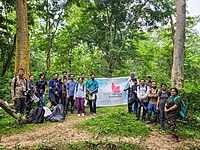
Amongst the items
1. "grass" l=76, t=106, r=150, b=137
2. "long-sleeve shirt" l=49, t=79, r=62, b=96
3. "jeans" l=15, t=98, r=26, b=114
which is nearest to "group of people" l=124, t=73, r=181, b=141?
"grass" l=76, t=106, r=150, b=137

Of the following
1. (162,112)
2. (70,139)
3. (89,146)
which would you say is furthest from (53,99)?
(162,112)

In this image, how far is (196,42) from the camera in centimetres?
2583

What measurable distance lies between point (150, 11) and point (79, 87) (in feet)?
31.9

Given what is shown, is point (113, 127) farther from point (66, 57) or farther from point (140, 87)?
point (66, 57)

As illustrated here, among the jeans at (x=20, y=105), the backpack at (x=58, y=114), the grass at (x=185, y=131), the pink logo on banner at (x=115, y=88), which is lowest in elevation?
the grass at (x=185, y=131)

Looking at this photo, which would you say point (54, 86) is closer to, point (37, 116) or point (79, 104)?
point (79, 104)

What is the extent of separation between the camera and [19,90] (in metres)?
7.61

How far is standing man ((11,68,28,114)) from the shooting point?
7540 mm

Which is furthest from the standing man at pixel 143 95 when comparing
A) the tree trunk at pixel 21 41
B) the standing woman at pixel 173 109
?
the tree trunk at pixel 21 41

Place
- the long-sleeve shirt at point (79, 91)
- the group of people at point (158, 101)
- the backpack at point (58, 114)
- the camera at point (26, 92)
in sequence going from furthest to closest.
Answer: the long-sleeve shirt at point (79, 91)
the backpack at point (58, 114)
the camera at point (26, 92)
the group of people at point (158, 101)

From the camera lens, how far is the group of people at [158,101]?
699 cm

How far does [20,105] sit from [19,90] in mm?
539

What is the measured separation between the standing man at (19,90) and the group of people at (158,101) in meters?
4.10

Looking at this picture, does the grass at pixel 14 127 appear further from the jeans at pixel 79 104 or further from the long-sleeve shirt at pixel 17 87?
the jeans at pixel 79 104
